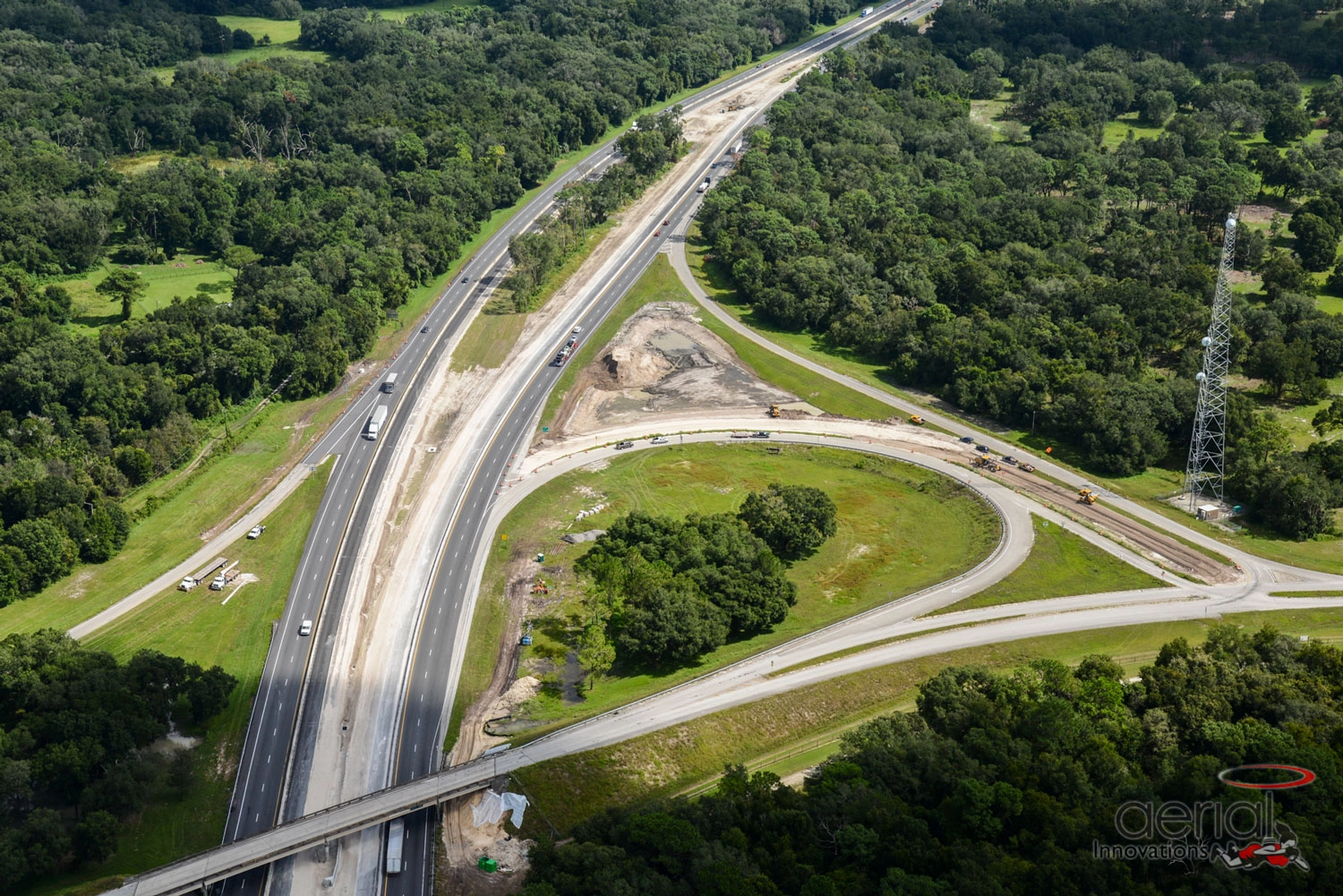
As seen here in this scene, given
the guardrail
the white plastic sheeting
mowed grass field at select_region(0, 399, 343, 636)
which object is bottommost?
the white plastic sheeting

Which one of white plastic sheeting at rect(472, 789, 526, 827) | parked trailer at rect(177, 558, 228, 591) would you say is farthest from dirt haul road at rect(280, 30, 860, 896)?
parked trailer at rect(177, 558, 228, 591)

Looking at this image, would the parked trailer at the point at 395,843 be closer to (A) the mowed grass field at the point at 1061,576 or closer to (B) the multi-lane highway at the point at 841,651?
(B) the multi-lane highway at the point at 841,651

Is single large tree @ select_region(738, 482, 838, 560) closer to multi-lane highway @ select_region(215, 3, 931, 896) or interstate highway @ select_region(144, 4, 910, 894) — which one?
multi-lane highway @ select_region(215, 3, 931, 896)

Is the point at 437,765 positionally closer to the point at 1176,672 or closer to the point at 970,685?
the point at 970,685

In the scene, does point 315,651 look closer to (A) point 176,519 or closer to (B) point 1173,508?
(A) point 176,519

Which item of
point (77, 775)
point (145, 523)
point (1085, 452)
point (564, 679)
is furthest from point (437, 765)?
point (1085, 452)
